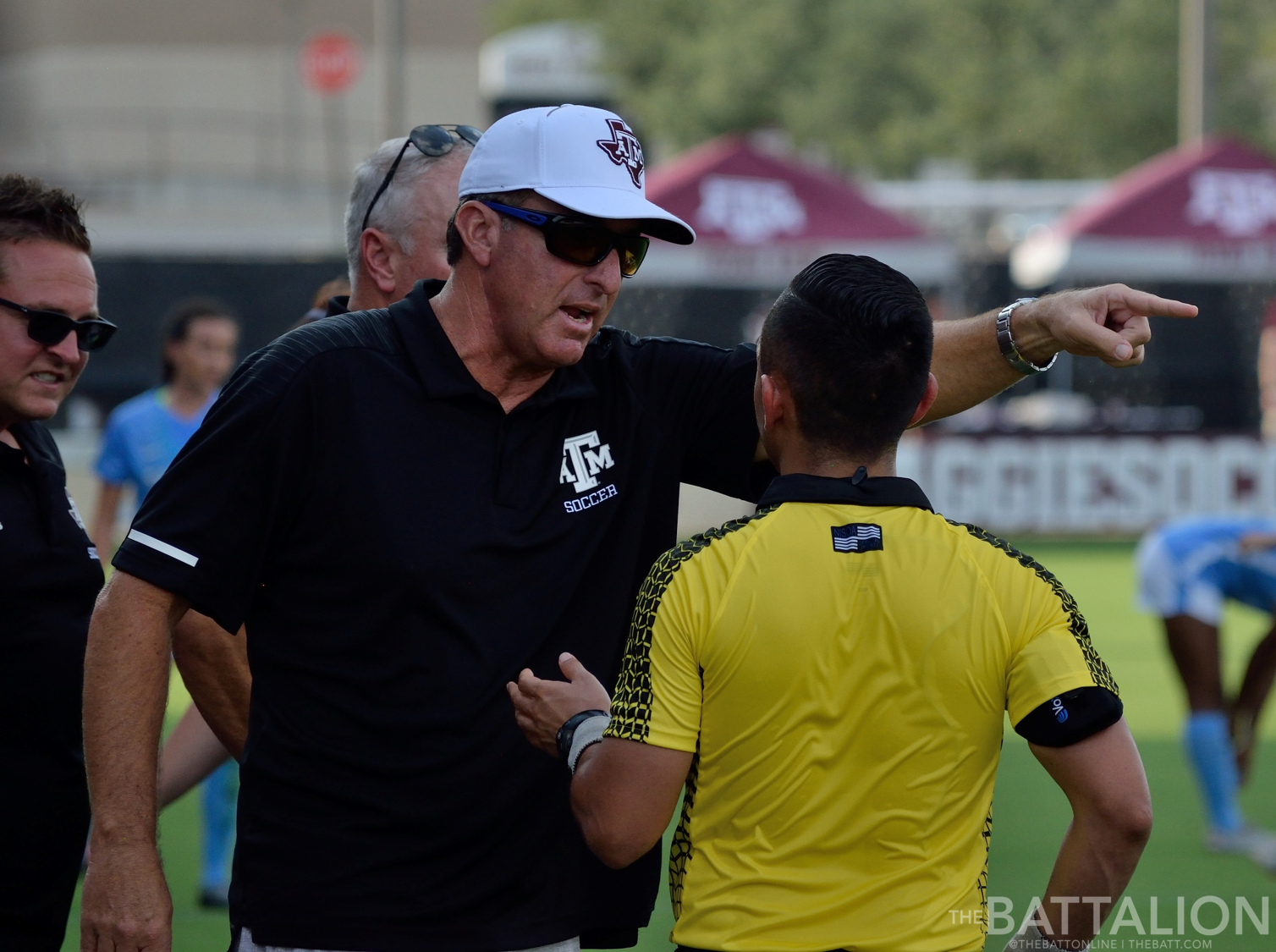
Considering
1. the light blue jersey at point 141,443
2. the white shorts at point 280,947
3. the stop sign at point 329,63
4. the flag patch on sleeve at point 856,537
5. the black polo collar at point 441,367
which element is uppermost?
the stop sign at point 329,63

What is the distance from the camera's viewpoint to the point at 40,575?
133 inches

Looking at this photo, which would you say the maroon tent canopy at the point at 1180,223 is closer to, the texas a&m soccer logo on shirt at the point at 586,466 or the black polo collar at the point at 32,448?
the black polo collar at the point at 32,448

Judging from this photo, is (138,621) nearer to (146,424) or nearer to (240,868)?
(240,868)

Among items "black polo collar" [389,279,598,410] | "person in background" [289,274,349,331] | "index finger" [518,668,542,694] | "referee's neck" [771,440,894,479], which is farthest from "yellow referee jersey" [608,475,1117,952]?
"person in background" [289,274,349,331]

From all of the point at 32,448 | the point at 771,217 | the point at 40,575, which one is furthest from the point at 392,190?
the point at 771,217

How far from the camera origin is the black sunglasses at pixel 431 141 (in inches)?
141

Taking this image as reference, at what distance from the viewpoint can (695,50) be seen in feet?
145

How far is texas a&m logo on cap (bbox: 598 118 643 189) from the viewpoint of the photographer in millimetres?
2934

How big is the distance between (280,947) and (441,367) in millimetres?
1078

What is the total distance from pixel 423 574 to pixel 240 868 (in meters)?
0.64

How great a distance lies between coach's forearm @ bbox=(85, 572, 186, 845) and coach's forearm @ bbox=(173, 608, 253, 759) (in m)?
0.60

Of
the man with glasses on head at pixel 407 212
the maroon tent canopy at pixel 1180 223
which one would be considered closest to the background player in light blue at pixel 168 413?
the man with glasses on head at pixel 407 212

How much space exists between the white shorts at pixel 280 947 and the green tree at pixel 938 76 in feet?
131

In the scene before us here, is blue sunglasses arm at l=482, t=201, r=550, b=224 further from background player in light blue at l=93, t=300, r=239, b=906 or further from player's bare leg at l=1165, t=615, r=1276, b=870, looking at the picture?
player's bare leg at l=1165, t=615, r=1276, b=870
